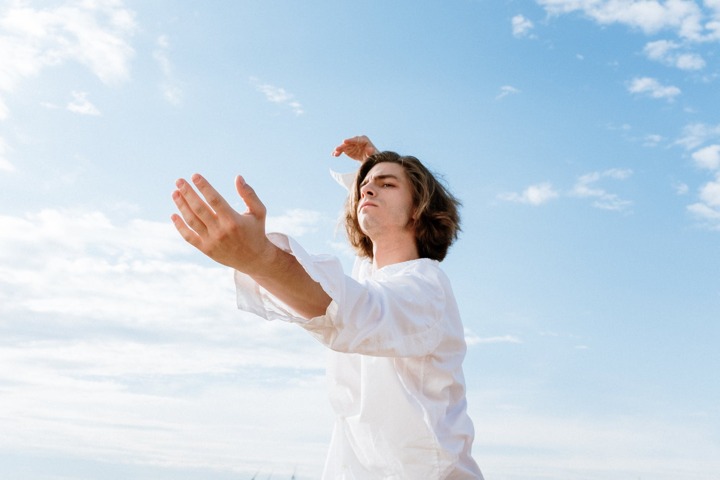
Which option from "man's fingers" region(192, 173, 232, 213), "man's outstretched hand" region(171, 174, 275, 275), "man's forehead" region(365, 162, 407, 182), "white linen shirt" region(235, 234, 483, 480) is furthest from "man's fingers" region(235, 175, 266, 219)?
"man's forehead" region(365, 162, 407, 182)

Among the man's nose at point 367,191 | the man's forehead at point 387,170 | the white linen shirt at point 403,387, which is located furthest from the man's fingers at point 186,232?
the man's forehead at point 387,170

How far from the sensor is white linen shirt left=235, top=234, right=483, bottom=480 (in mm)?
3906

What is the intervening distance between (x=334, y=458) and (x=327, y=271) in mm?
1950

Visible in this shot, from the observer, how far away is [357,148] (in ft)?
22.0

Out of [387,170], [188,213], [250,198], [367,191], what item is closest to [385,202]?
[367,191]

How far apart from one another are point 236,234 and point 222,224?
0.23 ft

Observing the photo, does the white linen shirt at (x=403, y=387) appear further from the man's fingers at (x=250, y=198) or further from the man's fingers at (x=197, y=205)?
the man's fingers at (x=197, y=205)

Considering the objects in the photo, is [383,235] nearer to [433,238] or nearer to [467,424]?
[433,238]

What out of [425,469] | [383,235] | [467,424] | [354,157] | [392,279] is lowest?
[425,469]

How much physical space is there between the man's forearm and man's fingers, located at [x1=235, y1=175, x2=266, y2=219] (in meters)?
0.19

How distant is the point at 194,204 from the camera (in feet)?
10.3

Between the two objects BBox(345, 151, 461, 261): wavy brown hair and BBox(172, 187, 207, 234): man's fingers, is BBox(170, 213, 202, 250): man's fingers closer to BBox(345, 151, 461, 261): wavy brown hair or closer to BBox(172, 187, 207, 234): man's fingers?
BBox(172, 187, 207, 234): man's fingers

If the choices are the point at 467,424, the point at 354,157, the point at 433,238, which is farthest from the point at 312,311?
the point at 354,157

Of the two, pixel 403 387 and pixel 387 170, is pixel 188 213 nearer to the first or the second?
pixel 403 387
